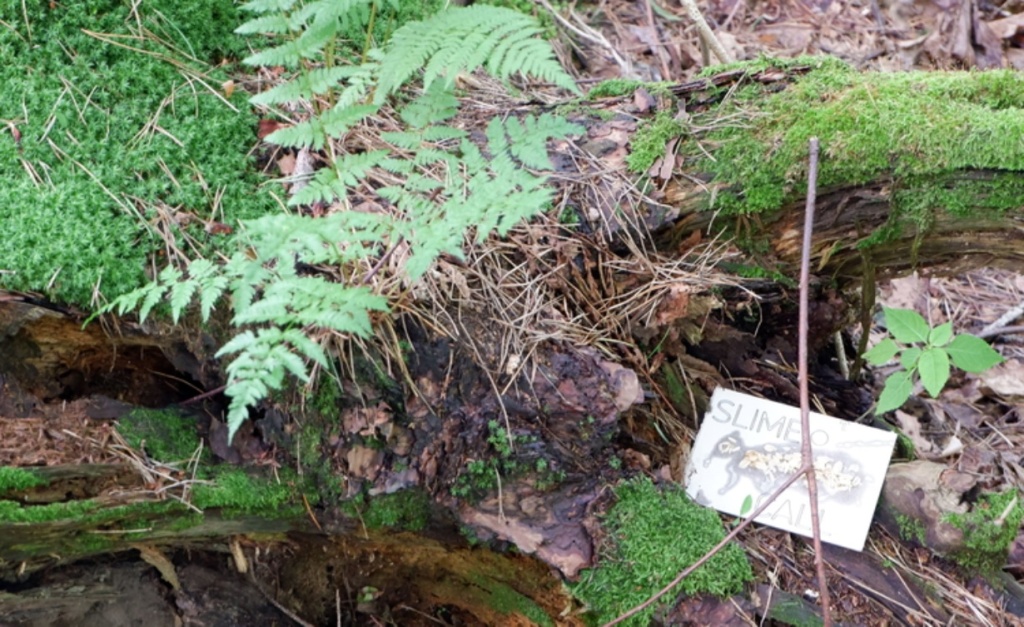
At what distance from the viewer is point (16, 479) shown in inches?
89.0

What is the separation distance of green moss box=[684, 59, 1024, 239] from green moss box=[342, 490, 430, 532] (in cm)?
131

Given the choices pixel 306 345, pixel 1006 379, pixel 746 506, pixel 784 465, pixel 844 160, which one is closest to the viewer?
pixel 306 345

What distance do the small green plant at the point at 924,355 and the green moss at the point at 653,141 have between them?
874mm

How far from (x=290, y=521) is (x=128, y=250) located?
3.09 feet

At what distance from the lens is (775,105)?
2639 millimetres

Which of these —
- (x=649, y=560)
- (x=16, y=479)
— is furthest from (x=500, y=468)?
(x=16, y=479)

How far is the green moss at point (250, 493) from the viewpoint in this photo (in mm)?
2453

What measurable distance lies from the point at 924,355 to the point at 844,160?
674 mm

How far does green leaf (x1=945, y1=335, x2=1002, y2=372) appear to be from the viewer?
255cm

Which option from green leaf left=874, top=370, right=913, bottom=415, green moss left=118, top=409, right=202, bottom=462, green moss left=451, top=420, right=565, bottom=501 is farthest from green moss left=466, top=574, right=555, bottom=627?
green leaf left=874, top=370, right=913, bottom=415

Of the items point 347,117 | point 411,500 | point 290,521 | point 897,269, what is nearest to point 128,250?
point 347,117

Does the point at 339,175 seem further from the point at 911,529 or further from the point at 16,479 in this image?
the point at 911,529

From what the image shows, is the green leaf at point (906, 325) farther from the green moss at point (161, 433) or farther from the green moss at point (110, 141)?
the green moss at point (161, 433)

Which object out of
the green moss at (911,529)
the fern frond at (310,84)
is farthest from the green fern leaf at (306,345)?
the green moss at (911,529)
